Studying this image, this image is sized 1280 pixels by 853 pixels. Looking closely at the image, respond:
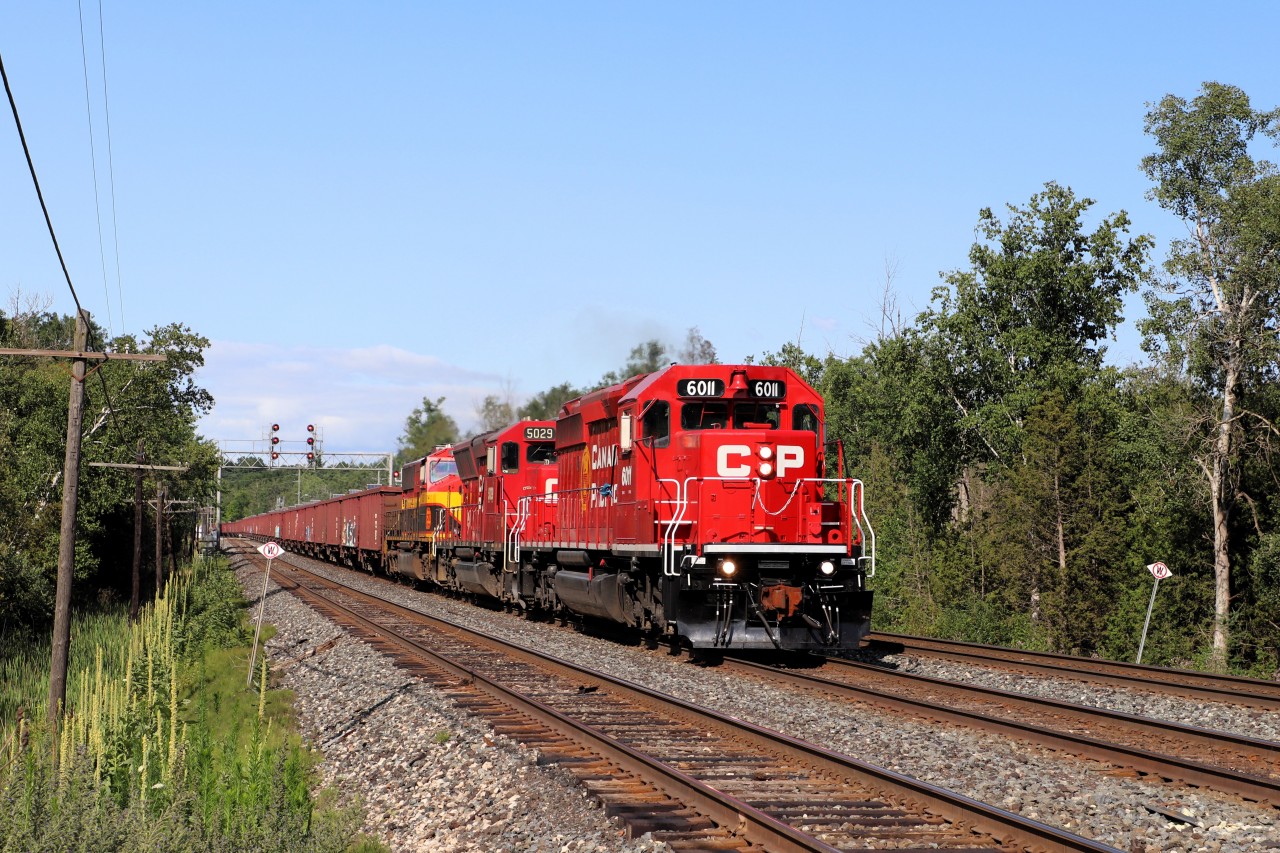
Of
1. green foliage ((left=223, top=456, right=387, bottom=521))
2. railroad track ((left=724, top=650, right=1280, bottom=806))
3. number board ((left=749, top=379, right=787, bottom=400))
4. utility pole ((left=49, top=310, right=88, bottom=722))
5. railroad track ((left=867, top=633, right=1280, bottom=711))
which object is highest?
green foliage ((left=223, top=456, right=387, bottom=521))

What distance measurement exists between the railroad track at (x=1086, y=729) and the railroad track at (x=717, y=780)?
2.28 meters

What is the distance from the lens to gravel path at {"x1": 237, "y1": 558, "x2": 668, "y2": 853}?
7.68 m

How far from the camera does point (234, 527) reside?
12938 cm

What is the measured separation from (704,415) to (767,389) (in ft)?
3.05

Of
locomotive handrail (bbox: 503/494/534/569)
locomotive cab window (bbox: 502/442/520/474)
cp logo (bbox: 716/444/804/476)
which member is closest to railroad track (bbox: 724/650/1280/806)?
cp logo (bbox: 716/444/804/476)

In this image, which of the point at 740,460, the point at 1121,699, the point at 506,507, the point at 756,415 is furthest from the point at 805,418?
the point at 506,507

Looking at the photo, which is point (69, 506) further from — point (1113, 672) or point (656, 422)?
point (1113, 672)

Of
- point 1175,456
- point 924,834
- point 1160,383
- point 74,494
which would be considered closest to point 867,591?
point 924,834

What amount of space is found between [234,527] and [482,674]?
12226 centimetres

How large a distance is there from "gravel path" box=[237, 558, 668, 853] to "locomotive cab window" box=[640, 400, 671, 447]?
453 cm

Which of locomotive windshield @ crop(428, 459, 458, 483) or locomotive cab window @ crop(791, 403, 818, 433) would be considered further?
locomotive windshield @ crop(428, 459, 458, 483)

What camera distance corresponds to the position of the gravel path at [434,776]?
7.68 metres

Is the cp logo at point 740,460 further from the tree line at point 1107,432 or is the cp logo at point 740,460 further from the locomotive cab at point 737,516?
the tree line at point 1107,432

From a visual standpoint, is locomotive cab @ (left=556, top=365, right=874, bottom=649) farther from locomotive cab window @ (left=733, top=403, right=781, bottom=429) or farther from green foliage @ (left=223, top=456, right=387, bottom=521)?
green foliage @ (left=223, top=456, right=387, bottom=521)
